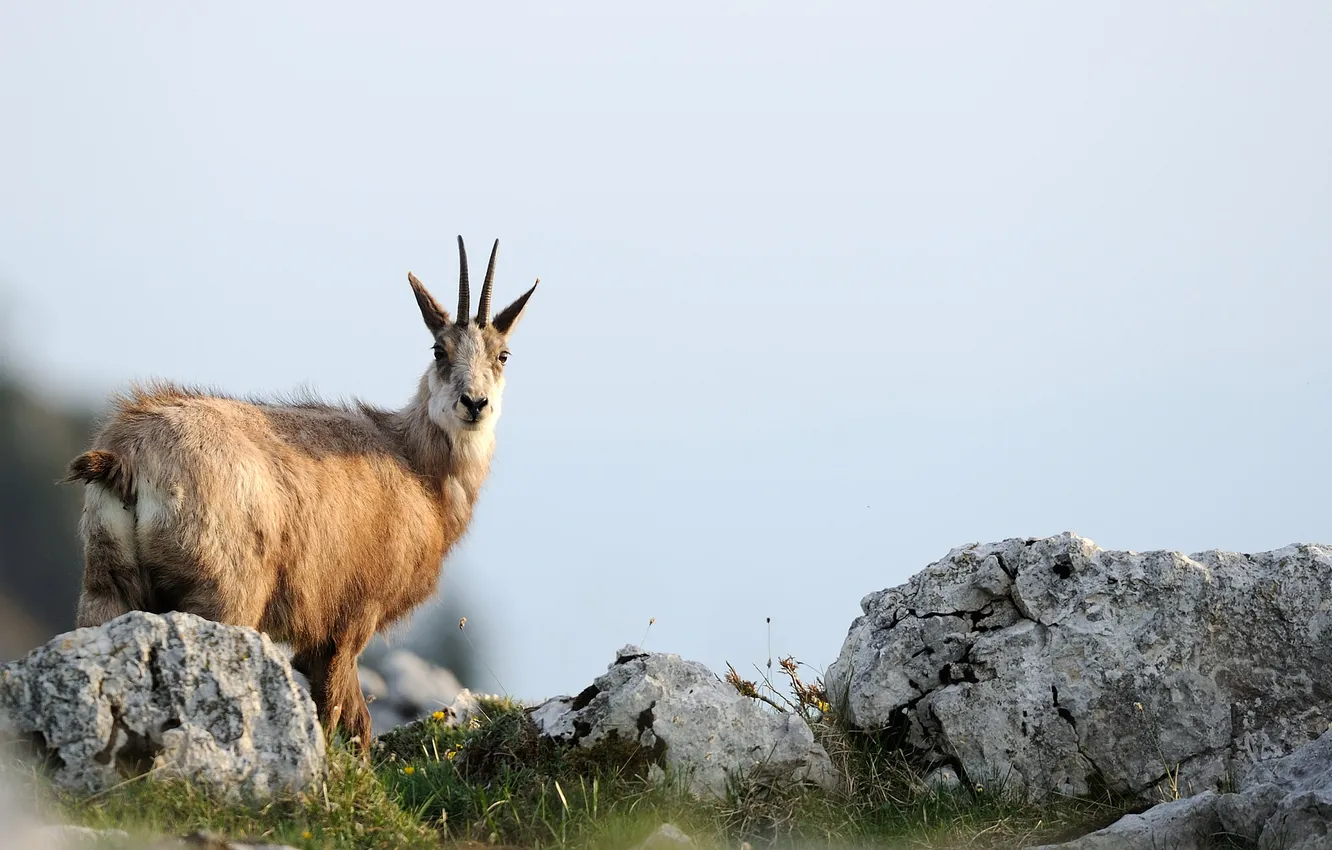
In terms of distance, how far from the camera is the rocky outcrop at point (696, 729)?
25.3 feet

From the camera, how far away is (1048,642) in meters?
8.43

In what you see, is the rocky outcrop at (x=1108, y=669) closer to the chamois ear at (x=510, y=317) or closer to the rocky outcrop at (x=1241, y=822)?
the rocky outcrop at (x=1241, y=822)

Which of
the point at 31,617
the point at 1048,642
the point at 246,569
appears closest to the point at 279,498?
the point at 246,569

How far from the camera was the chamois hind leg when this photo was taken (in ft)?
26.0

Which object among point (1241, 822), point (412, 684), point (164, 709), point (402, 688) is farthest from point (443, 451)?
point (412, 684)

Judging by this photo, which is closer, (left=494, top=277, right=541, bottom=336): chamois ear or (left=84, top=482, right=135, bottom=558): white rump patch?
(left=84, top=482, right=135, bottom=558): white rump patch

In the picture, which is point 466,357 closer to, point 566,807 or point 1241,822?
point 566,807

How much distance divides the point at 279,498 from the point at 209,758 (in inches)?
91.8

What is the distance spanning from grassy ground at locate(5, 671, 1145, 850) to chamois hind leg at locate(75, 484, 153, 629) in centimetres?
178

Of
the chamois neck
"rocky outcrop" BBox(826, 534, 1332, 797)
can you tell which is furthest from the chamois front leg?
"rocky outcrop" BBox(826, 534, 1332, 797)

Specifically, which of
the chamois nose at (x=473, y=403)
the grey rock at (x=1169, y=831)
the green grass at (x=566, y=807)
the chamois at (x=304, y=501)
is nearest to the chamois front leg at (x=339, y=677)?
the chamois at (x=304, y=501)

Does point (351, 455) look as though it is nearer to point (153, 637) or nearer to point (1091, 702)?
point (153, 637)

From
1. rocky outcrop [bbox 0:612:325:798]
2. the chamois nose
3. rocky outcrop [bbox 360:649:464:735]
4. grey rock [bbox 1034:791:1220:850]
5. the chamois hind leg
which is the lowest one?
rocky outcrop [bbox 360:649:464:735]

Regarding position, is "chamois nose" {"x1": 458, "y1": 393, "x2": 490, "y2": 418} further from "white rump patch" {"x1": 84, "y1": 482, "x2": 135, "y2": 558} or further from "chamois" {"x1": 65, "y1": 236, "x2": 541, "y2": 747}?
"white rump patch" {"x1": 84, "y1": 482, "x2": 135, "y2": 558}
